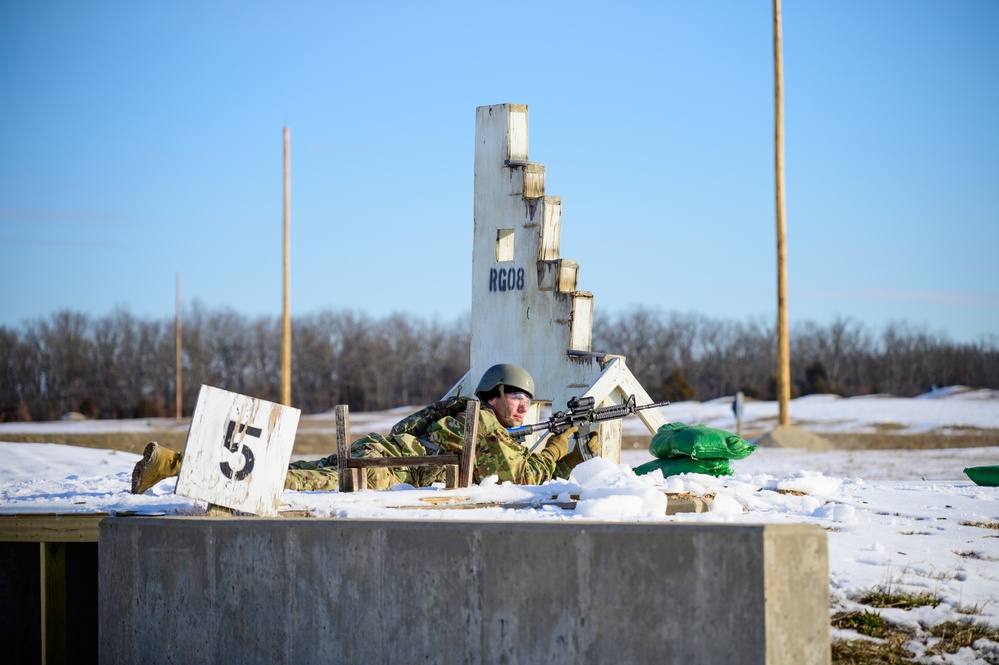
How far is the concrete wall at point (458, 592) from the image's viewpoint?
5.47 metres

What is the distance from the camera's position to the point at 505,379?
453 inches

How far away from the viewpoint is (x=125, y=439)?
35281 millimetres

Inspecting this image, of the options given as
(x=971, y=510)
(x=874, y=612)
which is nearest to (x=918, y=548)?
(x=874, y=612)

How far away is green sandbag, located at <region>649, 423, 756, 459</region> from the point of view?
11102mm

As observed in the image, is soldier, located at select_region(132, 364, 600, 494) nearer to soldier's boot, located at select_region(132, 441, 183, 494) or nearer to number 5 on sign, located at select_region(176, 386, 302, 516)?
soldier's boot, located at select_region(132, 441, 183, 494)

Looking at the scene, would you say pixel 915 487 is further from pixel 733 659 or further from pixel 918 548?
pixel 733 659

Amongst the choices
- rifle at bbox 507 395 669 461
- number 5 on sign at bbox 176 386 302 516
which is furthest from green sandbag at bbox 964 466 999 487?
number 5 on sign at bbox 176 386 302 516

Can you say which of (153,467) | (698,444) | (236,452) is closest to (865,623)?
(236,452)

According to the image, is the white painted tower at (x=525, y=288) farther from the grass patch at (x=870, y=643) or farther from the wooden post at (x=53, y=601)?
the grass patch at (x=870, y=643)

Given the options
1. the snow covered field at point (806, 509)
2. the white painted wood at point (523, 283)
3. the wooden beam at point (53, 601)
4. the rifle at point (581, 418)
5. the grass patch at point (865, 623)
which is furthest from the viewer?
the white painted wood at point (523, 283)

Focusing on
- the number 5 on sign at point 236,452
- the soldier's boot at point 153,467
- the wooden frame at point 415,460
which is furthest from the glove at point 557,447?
the number 5 on sign at point 236,452

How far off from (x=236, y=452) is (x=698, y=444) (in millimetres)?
4994

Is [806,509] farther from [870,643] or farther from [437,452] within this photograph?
[437,452]

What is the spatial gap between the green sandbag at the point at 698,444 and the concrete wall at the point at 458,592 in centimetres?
539
